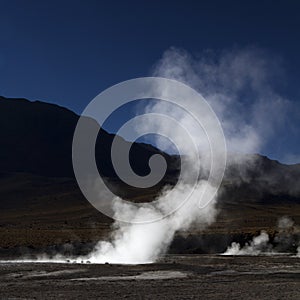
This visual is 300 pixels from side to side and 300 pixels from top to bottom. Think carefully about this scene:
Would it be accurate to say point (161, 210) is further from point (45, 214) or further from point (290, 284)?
point (45, 214)

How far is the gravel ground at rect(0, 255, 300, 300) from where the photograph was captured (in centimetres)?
2150

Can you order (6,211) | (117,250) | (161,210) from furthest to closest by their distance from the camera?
1. (6,211)
2. (161,210)
3. (117,250)

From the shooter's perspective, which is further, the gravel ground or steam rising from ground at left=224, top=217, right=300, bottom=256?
steam rising from ground at left=224, top=217, right=300, bottom=256

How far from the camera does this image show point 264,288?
23.2 meters

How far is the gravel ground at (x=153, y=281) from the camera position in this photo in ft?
70.5

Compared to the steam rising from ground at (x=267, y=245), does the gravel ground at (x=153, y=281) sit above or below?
below

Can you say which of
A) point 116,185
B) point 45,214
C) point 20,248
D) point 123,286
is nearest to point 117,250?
point 20,248

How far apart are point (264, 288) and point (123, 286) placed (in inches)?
249

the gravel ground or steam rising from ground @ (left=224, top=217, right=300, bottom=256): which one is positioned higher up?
steam rising from ground @ (left=224, top=217, right=300, bottom=256)

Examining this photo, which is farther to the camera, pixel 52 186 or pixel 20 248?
pixel 52 186

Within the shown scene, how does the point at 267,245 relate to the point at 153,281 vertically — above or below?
above

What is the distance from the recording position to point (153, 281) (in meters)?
26.3

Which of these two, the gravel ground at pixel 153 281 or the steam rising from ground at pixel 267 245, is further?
the steam rising from ground at pixel 267 245

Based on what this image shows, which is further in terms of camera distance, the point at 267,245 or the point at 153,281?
the point at 267,245
